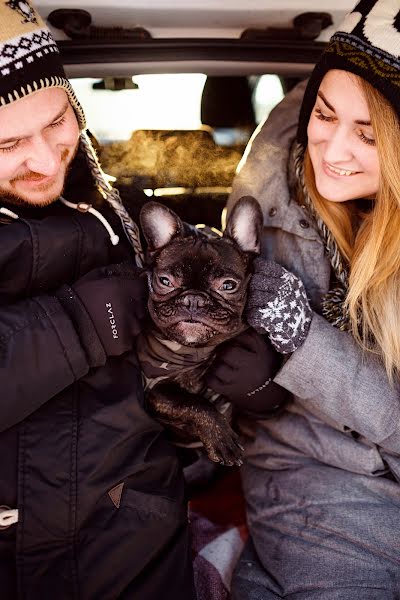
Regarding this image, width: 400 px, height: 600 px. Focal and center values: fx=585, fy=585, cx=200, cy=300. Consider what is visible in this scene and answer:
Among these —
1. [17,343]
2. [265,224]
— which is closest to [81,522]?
[17,343]

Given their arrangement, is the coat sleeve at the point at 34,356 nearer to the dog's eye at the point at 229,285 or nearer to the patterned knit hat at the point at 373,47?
the dog's eye at the point at 229,285

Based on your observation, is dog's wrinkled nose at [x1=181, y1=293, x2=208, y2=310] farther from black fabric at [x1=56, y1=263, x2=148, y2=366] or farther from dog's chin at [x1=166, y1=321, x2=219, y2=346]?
black fabric at [x1=56, y1=263, x2=148, y2=366]

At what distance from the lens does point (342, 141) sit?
1847mm

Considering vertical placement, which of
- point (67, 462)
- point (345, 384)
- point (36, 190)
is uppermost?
point (36, 190)

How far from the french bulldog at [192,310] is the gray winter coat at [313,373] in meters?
0.21

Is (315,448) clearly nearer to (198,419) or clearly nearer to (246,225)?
(198,419)

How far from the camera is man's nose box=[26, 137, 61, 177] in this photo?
1.75 m

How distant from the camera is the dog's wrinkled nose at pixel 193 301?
1.79m

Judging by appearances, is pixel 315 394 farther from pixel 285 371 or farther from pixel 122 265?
pixel 122 265

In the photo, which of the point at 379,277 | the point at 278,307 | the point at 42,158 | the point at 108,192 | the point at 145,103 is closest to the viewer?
the point at 42,158

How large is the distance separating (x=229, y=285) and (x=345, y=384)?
0.51 m

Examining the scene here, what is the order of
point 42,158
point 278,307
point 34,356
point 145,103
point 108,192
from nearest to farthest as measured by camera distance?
point 34,356 → point 42,158 → point 278,307 → point 108,192 → point 145,103

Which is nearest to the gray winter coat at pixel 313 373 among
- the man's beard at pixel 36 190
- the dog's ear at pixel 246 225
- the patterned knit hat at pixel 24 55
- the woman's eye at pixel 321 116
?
the dog's ear at pixel 246 225

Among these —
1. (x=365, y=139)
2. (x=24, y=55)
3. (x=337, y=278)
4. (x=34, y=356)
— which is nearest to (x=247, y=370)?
(x=337, y=278)
